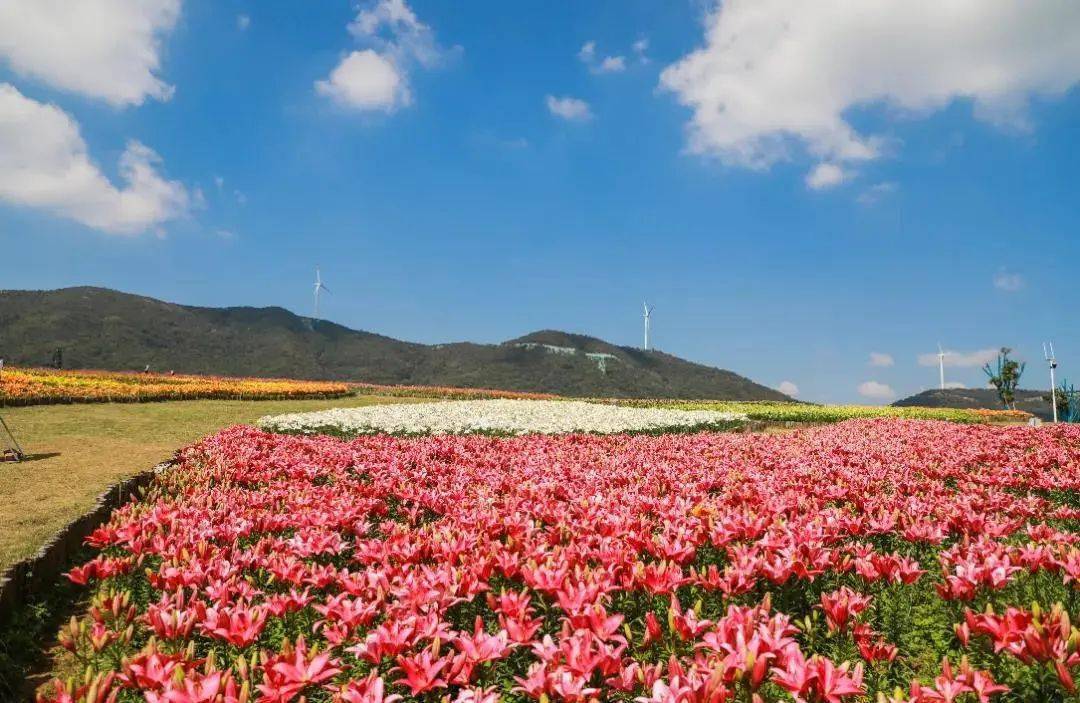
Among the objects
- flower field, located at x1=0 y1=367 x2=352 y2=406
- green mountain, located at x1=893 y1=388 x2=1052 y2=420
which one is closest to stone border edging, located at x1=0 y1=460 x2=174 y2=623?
flower field, located at x1=0 y1=367 x2=352 y2=406

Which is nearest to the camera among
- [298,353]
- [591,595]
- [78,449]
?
[591,595]

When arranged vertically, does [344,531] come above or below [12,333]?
below

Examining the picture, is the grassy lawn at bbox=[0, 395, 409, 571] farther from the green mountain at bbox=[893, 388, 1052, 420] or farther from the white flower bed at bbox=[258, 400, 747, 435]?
the green mountain at bbox=[893, 388, 1052, 420]

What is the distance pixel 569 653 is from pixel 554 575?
3.43 ft

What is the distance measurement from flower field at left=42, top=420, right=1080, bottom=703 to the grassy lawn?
4.16 feet

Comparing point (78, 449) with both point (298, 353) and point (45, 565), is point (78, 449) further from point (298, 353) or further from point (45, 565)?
point (298, 353)

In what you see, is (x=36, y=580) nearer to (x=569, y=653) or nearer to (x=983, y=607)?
(x=569, y=653)

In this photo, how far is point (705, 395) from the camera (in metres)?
A: 79.8

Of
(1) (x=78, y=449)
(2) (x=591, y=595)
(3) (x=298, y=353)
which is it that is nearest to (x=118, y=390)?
(1) (x=78, y=449)

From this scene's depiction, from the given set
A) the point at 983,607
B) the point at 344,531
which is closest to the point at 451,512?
the point at 344,531

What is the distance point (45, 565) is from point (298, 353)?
9028cm

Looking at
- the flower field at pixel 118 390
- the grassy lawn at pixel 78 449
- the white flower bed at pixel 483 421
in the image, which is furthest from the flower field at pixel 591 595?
the flower field at pixel 118 390

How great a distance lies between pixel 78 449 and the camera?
14219 mm

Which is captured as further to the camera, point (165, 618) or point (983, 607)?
point (983, 607)
